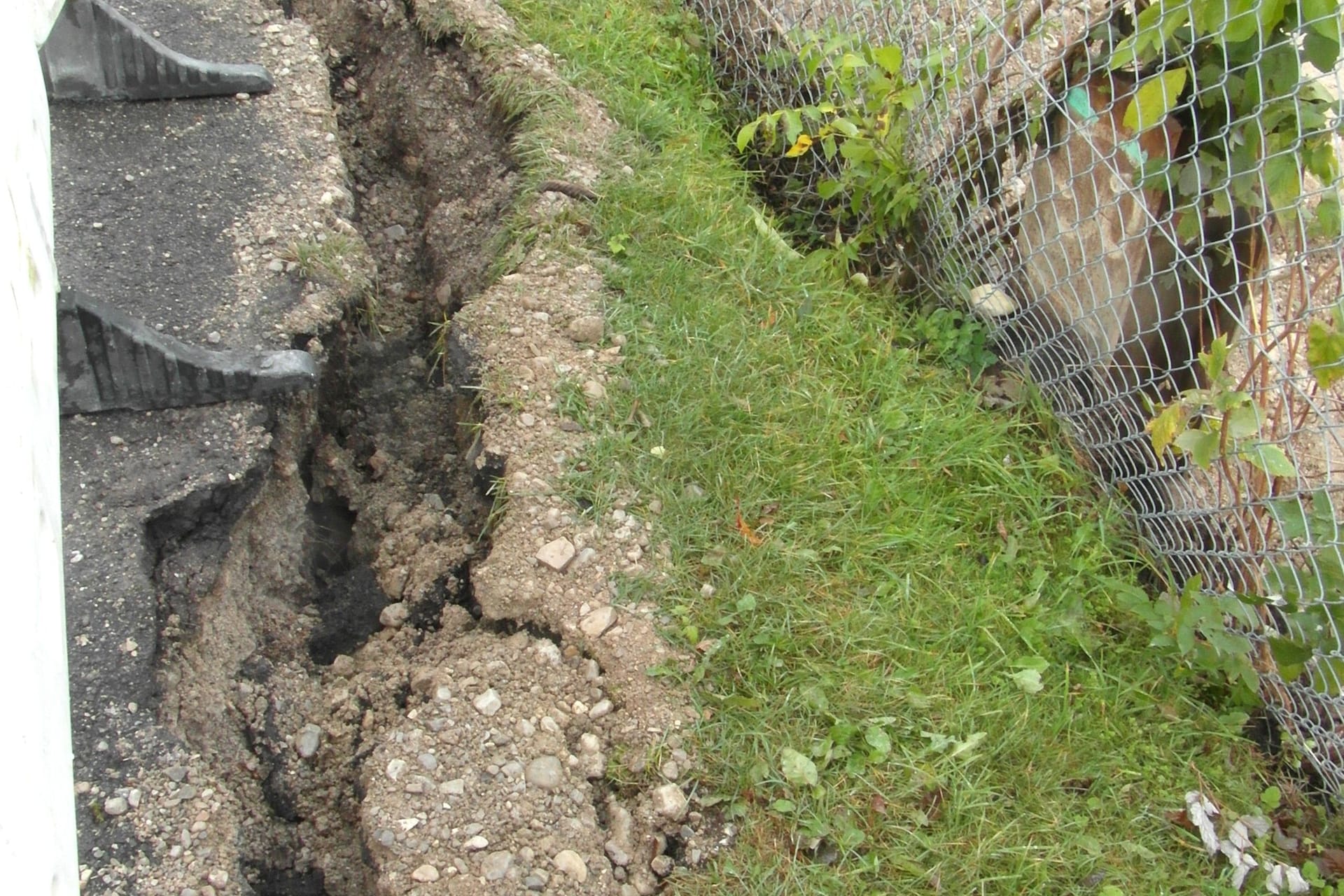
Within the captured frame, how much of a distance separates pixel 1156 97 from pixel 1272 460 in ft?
2.51

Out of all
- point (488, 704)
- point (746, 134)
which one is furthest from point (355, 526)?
point (746, 134)

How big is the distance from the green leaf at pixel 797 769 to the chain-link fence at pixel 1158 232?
91 centimetres

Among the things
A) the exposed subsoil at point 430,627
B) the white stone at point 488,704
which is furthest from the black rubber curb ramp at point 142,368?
the white stone at point 488,704

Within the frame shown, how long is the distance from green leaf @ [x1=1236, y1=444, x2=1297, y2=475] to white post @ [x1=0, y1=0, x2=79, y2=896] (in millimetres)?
2129

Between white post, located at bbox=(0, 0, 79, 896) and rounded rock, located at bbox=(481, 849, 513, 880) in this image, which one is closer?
white post, located at bbox=(0, 0, 79, 896)

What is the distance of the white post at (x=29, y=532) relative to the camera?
107cm

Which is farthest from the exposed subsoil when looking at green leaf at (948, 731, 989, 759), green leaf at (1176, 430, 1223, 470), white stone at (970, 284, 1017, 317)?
green leaf at (1176, 430, 1223, 470)

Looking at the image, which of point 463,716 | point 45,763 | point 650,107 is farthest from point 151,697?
point 650,107

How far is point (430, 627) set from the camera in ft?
7.87

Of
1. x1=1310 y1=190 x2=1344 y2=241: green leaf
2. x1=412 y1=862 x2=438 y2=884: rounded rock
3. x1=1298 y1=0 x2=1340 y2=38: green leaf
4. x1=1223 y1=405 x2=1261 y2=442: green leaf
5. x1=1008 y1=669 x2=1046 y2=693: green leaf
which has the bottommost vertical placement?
x1=1008 y1=669 x2=1046 y2=693: green leaf

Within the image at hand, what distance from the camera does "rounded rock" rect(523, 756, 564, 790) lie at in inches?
79.9

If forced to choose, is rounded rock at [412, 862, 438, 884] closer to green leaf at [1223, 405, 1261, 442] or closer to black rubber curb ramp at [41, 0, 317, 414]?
black rubber curb ramp at [41, 0, 317, 414]

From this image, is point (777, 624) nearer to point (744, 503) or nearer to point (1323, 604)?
point (744, 503)

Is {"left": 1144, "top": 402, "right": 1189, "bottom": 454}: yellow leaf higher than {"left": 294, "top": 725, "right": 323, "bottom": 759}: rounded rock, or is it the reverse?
{"left": 1144, "top": 402, "right": 1189, "bottom": 454}: yellow leaf
